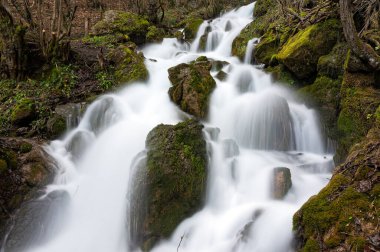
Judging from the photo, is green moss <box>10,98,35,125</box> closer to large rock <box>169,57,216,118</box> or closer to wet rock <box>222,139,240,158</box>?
large rock <box>169,57,216,118</box>

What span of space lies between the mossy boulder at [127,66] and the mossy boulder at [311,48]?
15.1ft

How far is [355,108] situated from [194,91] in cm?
386

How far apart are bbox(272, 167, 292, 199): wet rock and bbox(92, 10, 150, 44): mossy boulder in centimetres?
1083

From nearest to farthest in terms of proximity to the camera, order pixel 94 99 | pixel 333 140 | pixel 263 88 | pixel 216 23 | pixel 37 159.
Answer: pixel 37 159 → pixel 333 140 → pixel 94 99 → pixel 263 88 → pixel 216 23

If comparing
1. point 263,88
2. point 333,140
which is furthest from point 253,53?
point 333,140

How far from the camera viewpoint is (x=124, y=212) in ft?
18.7

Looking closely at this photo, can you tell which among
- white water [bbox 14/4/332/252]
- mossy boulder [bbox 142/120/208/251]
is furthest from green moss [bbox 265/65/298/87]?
mossy boulder [bbox 142/120/208/251]

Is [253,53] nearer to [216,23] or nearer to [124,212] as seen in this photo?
[216,23]

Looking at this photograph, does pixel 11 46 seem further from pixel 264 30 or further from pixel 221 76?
pixel 264 30

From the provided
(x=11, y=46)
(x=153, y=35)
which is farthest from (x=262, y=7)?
(x=11, y=46)

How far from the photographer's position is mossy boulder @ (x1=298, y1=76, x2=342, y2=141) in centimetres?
741

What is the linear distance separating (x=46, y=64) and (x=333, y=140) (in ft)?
29.4

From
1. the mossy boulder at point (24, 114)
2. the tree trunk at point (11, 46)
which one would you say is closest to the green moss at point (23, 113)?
the mossy boulder at point (24, 114)

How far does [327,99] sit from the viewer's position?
7.76 metres
